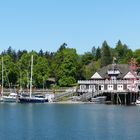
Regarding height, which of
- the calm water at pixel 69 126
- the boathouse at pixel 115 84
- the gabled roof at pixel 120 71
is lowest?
the calm water at pixel 69 126

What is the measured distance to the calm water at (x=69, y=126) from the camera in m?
61.8

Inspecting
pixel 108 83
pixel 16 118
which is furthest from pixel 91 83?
pixel 16 118

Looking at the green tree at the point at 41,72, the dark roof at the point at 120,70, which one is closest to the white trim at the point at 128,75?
the dark roof at the point at 120,70

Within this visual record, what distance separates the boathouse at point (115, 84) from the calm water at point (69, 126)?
3470 cm

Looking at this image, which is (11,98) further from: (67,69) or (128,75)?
(128,75)

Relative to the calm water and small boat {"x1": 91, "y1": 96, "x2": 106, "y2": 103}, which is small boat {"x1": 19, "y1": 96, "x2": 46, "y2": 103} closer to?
small boat {"x1": 91, "y1": 96, "x2": 106, "y2": 103}

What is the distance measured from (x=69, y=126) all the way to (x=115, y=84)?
63.2m

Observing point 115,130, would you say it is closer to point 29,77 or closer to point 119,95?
point 119,95

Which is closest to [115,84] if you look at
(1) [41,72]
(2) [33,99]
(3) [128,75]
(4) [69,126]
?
(3) [128,75]

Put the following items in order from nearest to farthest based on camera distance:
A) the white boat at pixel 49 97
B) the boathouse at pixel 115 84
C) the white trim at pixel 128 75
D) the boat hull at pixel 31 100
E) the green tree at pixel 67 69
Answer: the boat hull at pixel 31 100 < the white boat at pixel 49 97 < the boathouse at pixel 115 84 < the white trim at pixel 128 75 < the green tree at pixel 67 69

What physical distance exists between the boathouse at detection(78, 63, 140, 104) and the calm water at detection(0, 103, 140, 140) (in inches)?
1366

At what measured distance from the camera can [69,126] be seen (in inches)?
2842

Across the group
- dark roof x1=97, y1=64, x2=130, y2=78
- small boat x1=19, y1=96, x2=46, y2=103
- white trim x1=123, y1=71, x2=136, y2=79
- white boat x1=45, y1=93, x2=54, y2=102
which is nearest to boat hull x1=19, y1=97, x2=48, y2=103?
small boat x1=19, y1=96, x2=46, y2=103

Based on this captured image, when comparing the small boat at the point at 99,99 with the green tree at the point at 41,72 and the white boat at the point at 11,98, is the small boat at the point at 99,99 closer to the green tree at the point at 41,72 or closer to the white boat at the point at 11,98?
the white boat at the point at 11,98
